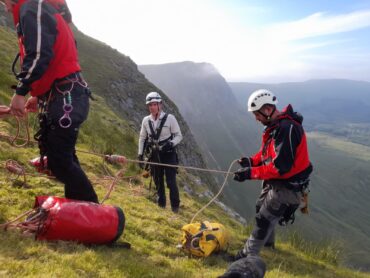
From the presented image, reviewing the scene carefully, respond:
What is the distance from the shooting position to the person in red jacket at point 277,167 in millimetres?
7266

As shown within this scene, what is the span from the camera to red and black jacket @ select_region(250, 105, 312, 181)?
23.7 ft

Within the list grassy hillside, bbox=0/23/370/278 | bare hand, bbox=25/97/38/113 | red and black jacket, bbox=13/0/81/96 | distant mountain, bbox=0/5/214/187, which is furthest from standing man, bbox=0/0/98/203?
distant mountain, bbox=0/5/214/187

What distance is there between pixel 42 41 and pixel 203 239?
4.95 meters

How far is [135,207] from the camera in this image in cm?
1059

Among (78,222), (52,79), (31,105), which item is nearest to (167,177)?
(31,105)

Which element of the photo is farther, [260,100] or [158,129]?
[158,129]

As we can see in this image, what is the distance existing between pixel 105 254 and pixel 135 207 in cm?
438

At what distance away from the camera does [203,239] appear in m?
7.93

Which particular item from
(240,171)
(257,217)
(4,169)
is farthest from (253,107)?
(4,169)

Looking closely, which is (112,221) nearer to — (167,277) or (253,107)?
(167,277)

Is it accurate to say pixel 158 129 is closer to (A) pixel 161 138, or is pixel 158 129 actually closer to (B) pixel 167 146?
(A) pixel 161 138

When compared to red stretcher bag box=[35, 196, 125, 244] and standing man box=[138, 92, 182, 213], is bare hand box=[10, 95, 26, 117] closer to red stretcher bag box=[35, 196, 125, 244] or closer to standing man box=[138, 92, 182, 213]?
red stretcher bag box=[35, 196, 125, 244]

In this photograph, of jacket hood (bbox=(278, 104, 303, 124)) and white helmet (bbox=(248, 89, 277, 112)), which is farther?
white helmet (bbox=(248, 89, 277, 112))

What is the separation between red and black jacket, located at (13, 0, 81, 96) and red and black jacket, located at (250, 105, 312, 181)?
13.5 feet
